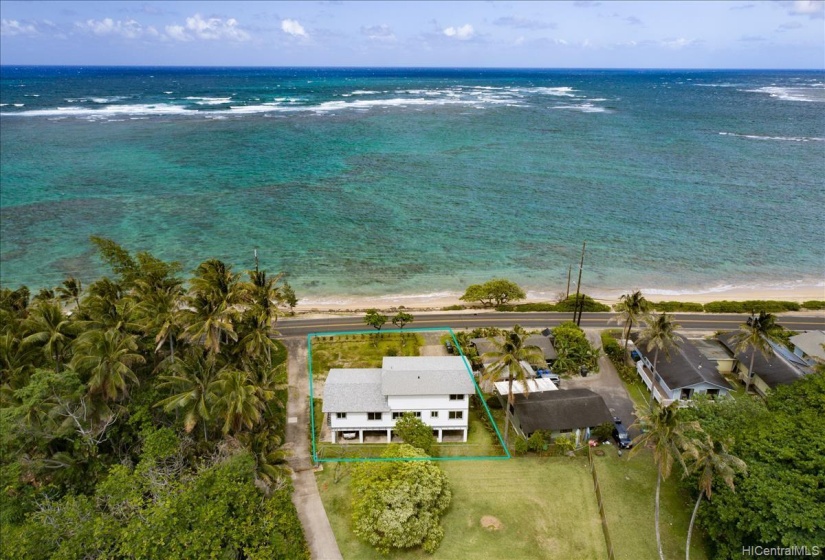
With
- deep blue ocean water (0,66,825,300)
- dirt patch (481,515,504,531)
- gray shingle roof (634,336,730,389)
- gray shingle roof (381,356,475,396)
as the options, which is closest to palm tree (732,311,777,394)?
gray shingle roof (634,336,730,389)

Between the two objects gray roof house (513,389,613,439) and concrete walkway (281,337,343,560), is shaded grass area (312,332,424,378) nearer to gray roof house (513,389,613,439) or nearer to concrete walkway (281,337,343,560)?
concrete walkway (281,337,343,560)

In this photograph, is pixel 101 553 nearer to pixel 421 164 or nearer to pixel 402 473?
pixel 402 473

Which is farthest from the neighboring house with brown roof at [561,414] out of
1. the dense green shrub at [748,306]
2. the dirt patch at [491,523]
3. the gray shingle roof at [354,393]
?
the dense green shrub at [748,306]

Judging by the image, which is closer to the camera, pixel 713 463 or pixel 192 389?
pixel 713 463

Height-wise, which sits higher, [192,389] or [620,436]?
[192,389]

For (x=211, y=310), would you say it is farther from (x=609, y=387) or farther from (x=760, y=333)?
(x=760, y=333)

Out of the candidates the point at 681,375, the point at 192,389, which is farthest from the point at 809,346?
the point at 192,389

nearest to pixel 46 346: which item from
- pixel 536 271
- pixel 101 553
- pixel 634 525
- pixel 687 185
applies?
pixel 101 553
